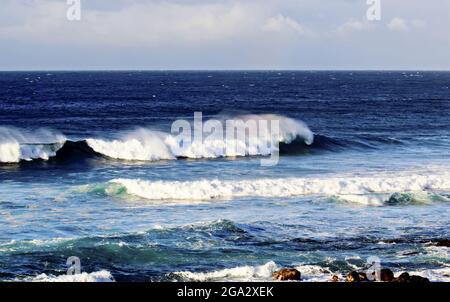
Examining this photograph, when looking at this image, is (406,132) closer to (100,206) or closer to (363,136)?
(363,136)

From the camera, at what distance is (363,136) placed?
51.3 metres

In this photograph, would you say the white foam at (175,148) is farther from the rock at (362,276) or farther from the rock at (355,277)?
the rock at (355,277)

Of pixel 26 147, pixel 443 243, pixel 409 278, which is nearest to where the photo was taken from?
pixel 409 278

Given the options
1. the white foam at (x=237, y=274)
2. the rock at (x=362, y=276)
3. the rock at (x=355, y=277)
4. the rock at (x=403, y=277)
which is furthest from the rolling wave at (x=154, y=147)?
the rock at (x=403, y=277)

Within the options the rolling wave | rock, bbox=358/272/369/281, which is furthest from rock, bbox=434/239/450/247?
the rolling wave

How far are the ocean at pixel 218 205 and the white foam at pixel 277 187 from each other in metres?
0.08

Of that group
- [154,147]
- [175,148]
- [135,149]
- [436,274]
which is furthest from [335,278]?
[154,147]

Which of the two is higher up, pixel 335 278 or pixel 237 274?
pixel 335 278

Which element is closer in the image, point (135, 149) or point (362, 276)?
point (362, 276)

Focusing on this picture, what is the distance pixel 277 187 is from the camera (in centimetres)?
2989

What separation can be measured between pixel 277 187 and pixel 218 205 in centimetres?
376

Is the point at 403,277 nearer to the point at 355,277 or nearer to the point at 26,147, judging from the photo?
the point at 355,277

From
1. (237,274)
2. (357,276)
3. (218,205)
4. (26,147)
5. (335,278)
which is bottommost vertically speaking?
(218,205)
